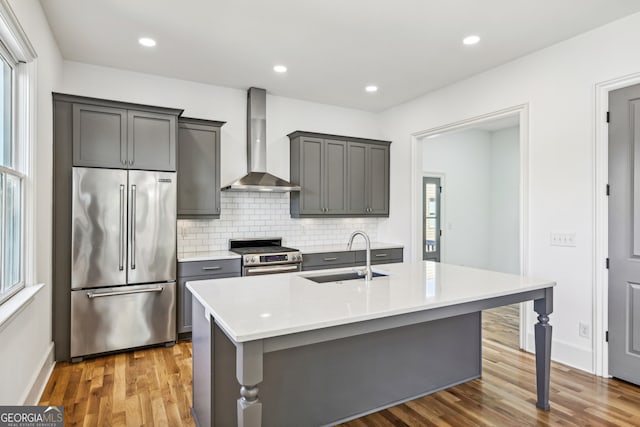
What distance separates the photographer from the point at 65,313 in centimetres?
329

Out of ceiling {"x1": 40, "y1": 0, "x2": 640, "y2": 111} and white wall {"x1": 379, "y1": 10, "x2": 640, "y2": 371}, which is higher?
ceiling {"x1": 40, "y1": 0, "x2": 640, "y2": 111}

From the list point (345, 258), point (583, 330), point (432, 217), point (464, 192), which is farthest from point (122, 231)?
point (464, 192)

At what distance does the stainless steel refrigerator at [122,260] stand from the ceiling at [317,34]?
3.98 ft

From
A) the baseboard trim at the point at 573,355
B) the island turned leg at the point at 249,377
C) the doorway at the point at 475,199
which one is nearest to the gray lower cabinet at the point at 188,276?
the island turned leg at the point at 249,377

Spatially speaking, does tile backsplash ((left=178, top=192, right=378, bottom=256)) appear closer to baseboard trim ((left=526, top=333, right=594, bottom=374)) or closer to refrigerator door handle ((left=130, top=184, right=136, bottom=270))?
refrigerator door handle ((left=130, top=184, right=136, bottom=270))

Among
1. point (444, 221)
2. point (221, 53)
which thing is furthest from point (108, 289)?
point (444, 221)

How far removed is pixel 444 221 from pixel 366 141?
8.24ft

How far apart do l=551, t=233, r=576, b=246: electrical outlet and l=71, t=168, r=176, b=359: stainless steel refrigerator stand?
3.60 m

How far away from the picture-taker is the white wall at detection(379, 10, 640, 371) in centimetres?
305

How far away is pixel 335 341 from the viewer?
225 centimetres

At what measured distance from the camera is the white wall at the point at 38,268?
2129 mm

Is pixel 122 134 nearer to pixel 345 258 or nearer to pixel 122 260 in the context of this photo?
pixel 122 260

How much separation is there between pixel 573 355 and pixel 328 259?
8.60ft

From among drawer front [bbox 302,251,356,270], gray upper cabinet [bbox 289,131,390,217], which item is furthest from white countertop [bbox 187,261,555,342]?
gray upper cabinet [bbox 289,131,390,217]
